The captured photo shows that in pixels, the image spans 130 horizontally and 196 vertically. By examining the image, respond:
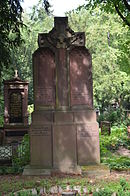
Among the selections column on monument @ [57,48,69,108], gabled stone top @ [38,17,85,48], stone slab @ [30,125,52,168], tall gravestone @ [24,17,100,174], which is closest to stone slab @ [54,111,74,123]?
tall gravestone @ [24,17,100,174]

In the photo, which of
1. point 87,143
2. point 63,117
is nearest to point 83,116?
point 63,117

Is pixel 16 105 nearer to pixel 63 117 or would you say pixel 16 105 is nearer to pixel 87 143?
pixel 63 117

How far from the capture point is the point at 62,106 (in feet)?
23.8

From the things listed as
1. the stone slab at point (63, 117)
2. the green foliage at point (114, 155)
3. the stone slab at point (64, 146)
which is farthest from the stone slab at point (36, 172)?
the green foliage at point (114, 155)

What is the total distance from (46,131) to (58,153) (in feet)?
2.36

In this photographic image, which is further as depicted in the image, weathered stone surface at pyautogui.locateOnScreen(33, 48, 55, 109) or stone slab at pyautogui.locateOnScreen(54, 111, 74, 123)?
weathered stone surface at pyautogui.locateOnScreen(33, 48, 55, 109)

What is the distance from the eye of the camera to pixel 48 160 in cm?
695

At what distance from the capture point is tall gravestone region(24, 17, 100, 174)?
695cm

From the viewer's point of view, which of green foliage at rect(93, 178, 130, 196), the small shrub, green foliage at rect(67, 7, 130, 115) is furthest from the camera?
green foliage at rect(67, 7, 130, 115)

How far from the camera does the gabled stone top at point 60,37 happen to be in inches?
290

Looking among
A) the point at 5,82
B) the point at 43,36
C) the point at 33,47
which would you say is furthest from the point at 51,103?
the point at 33,47

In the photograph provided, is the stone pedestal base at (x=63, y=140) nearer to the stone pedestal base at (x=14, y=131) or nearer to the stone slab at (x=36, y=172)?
the stone slab at (x=36, y=172)

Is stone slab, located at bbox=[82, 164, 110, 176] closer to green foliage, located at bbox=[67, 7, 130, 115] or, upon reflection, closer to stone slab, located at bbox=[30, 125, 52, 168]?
stone slab, located at bbox=[30, 125, 52, 168]

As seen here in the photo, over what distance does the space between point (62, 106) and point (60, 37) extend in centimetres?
209
